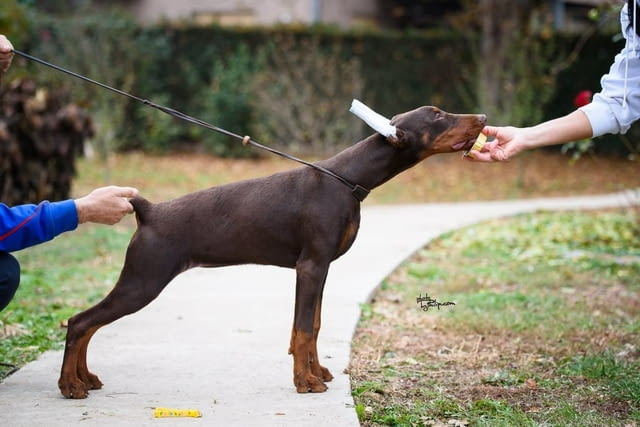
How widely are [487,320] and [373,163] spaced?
245 centimetres

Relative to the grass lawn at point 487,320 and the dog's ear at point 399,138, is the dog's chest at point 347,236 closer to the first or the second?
the dog's ear at point 399,138

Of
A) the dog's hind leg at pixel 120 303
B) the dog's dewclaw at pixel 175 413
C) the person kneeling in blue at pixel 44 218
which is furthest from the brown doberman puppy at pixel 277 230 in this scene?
the dog's dewclaw at pixel 175 413

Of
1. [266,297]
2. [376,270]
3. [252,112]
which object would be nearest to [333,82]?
[252,112]

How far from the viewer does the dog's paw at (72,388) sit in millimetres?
4430

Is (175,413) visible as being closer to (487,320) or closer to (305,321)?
(305,321)

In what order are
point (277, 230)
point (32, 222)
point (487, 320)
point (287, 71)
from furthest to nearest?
point (287, 71) → point (487, 320) → point (277, 230) → point (32, 222)

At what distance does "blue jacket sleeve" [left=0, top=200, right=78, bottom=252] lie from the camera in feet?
13.4

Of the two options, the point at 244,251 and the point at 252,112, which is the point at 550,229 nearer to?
the point at 244,251

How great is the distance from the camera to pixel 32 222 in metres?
4.10

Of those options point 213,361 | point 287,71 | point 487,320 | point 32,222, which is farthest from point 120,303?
point 287,71

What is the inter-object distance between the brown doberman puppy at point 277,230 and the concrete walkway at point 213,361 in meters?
0.23

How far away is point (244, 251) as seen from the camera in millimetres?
4582

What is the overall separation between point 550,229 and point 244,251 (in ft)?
24.6

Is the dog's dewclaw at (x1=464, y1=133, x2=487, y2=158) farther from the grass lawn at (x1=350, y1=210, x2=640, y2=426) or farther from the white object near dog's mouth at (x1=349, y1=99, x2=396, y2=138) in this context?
the grass lawn at (x1=350, y1=210, x2=640, y2=426)
